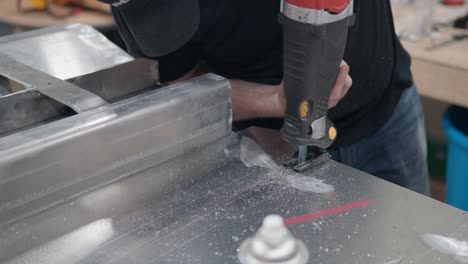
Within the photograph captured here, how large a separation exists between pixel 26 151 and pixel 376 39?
2.18 feet

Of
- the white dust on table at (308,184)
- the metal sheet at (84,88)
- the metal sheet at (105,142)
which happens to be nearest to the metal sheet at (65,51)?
the metal sheet at (84,88)

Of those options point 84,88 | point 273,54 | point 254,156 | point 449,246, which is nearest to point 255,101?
point 273,54

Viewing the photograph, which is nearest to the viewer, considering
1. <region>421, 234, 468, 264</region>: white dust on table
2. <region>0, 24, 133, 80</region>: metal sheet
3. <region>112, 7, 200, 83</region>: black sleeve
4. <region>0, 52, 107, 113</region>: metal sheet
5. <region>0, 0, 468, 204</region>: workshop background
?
<region>421, 234, 468, 264</region>: white dust on table

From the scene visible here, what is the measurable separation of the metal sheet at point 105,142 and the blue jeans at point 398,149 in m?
0.40

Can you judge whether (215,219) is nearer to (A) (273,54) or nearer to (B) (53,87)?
(B) (53,87)

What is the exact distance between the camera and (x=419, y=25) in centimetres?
181

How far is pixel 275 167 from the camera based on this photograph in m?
0.85

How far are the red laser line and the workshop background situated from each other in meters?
0.88

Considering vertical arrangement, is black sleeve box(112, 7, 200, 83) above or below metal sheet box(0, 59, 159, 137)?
below

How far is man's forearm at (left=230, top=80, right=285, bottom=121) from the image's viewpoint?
1.01 m

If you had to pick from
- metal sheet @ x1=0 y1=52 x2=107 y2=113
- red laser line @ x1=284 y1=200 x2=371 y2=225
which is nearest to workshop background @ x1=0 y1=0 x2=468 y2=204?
metal sheet @ x1=0 y1=52 x2=107 y2=113

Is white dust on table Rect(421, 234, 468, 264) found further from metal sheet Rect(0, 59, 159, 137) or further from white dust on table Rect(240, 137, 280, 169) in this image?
metal sheet Rect(0, 59, 159, 137)

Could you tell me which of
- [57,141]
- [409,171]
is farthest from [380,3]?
[57,141]

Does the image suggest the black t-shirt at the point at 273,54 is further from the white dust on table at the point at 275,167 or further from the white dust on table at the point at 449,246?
the white dust on table at the point at 449,246
